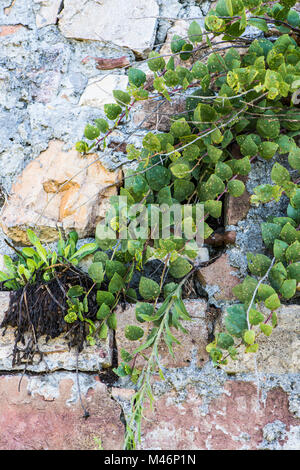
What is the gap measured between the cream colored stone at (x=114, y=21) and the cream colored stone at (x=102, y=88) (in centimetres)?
10

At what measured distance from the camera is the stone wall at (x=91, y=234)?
40.2 inches

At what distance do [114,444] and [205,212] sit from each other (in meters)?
0.57

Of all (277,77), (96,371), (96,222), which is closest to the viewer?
(277,77)

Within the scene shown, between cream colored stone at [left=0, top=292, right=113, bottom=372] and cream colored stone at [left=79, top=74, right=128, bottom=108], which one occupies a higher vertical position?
cream colored stone at [left=79, top=74, right=128, bottom=108]

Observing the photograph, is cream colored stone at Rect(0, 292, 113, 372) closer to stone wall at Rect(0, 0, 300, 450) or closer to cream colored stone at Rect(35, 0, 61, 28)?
stone wall at Rect(0, 0, 300, 450)

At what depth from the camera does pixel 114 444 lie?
103cm

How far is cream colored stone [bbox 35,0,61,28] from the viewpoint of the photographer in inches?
53.5

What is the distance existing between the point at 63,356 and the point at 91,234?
0.32 m

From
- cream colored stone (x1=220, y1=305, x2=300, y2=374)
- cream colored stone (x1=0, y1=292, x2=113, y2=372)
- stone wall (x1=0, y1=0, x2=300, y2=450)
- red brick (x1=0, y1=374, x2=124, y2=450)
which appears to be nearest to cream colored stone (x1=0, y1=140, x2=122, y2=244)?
stone wall (x1=0, y1=0, x2=300, y2=450)

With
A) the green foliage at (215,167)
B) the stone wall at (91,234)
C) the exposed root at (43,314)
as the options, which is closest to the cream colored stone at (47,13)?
the stone wall at (91,234)

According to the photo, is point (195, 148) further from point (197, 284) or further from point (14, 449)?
point (14, 449)

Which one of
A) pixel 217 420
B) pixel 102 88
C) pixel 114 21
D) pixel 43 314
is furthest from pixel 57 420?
pixel 114 21

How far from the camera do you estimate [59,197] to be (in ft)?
3.97

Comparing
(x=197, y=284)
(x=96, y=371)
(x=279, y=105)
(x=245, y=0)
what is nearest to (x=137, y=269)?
(x=197, y=284)
